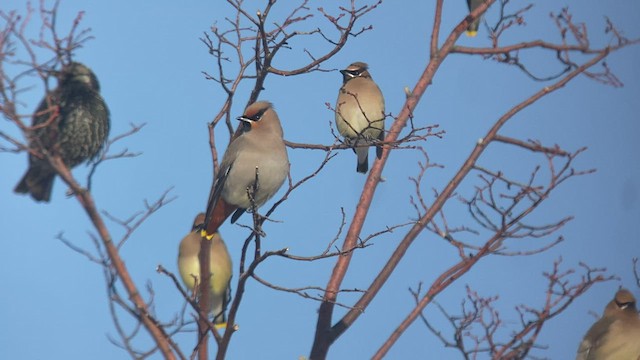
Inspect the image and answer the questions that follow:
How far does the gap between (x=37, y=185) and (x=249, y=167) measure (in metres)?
1.07

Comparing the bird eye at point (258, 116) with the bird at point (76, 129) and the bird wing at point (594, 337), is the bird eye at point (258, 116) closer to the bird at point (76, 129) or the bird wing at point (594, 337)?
the bird at point (76, 129)

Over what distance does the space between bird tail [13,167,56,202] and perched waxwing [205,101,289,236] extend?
0.82 meters

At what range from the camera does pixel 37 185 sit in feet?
15.4

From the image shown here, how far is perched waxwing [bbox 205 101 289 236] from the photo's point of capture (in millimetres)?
4359

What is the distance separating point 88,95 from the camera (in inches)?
190

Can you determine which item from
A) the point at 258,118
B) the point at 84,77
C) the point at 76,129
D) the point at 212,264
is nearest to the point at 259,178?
the point at 258,118

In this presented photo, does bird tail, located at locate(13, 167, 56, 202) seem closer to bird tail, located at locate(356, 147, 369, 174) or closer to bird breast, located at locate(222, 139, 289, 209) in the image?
bird breast, located at locate(222, 139, 289, 209)

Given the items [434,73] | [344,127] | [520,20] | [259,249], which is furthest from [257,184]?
[344,127]

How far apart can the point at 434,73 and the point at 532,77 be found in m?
0.54

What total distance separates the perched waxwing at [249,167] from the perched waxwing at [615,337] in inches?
97.4

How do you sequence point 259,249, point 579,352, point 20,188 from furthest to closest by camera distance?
1. point 579,352
2. point 20,188
3. point 259,249

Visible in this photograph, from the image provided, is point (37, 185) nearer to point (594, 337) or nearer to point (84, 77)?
point (84, 77)

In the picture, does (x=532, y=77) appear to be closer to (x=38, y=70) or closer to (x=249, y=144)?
(x=249, y=144)

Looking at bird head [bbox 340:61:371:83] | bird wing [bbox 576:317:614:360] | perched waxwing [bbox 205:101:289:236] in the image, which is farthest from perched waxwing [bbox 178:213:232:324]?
bird wing [bbox 576:317:614:360]
